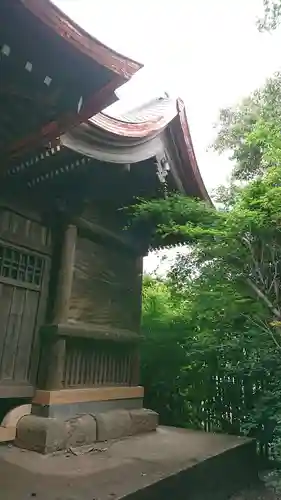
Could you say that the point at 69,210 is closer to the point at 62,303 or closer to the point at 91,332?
the point at 62,303

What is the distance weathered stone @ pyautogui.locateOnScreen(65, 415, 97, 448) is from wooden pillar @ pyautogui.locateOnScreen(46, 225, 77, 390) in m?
0.43

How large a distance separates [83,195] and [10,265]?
1261 millimetres

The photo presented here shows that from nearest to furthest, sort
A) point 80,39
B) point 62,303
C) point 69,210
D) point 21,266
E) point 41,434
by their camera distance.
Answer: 1. point 80,39
2. point 41,434
3. point 21,266
4. point 62,303
5. point 69,210

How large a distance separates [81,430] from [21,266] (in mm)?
1982

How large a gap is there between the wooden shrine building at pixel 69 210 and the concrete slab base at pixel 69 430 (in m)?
0.03

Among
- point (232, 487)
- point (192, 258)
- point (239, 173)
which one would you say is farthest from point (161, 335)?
point (239, 173)

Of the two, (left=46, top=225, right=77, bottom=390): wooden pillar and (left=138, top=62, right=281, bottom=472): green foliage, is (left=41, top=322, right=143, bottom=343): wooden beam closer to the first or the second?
(left=46, top=225, right=77, bottom=390): wooden pillar

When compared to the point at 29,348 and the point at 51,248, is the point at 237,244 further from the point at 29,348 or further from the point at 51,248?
the point at 29,348

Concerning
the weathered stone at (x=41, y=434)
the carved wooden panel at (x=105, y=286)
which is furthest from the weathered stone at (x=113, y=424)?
the carved wooden panel at (x=105, y=286)

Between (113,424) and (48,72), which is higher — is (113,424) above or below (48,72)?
below

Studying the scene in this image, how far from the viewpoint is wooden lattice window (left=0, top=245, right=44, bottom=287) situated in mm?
4598

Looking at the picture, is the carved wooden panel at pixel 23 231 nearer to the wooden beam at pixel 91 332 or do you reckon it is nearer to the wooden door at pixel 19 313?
the wooden door at pixel 19 313

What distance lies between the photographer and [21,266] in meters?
4.80

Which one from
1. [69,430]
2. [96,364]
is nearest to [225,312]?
[96,364]
